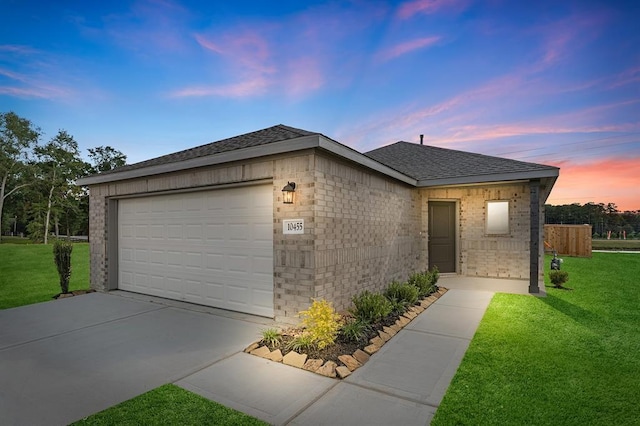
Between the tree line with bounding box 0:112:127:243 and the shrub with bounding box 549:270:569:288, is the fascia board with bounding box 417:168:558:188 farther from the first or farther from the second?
the tree line with bounding box 0:112:127:243

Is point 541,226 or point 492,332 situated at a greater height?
point 541,226

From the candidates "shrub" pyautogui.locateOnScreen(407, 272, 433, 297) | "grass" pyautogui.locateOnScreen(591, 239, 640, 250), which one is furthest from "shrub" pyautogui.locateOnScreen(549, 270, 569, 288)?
"grass" pyautogui.locateOnScreen(591, 239, 640, 250)

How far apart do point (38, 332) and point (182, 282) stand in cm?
234

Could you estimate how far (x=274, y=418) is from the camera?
255 centimetres

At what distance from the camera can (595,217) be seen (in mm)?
52500

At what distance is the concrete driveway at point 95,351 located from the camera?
281cm

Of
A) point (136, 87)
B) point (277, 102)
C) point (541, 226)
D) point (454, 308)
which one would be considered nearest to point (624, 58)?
point (541, 226)

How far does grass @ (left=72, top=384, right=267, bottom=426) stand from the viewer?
2.48 m

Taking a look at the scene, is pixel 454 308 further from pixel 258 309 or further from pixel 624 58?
pixel 624 58

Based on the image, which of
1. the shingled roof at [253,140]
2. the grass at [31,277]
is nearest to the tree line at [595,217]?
the shingled roof at [253,140]

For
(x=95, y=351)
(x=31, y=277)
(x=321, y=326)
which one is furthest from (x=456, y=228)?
(x=31, y=277)

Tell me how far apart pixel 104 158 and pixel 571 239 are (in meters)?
47.2

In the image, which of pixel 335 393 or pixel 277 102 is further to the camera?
pixel 277 102

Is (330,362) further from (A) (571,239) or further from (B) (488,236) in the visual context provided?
(A) (571,239)
